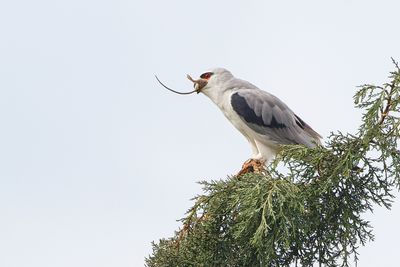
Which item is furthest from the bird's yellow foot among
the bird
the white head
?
the white head

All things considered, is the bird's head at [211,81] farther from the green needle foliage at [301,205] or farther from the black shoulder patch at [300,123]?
the green needle foliage at [301,205]

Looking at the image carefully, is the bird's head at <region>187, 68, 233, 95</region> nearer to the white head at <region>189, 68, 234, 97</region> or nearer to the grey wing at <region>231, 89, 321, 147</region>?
the white head at <region>189, 68, 234, 97</region>

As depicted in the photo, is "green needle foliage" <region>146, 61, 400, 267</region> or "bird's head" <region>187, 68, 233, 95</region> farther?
"bird's head" <region>187, 68, 233, 95</region>

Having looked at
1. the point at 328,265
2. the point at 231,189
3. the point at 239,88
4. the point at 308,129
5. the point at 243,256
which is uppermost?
the point at 239,88

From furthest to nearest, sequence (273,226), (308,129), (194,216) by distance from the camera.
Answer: (308,129)
(194,216)
(273,226)

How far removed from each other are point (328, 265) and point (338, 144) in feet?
2.81

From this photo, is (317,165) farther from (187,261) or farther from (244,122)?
(244,122)

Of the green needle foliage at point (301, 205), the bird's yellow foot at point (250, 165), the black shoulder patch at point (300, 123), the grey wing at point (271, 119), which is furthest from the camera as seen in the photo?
the black shoulder patch at point (300, 123)

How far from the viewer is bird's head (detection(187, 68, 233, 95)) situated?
893cm

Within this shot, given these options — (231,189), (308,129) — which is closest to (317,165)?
(231,189)

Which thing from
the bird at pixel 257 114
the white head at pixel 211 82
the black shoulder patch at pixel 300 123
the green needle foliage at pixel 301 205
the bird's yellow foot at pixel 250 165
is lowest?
the green needle foliage at pixel 301 205

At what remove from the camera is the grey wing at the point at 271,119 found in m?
8.73

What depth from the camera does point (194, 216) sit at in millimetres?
5965

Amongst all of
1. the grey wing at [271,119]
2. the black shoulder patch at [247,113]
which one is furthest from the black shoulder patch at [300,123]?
the black shoulder patch at [247,113]
